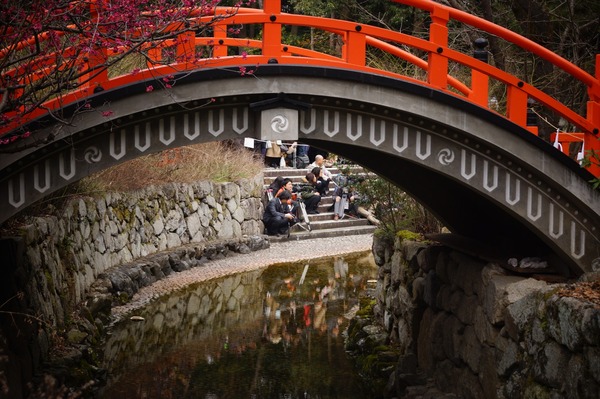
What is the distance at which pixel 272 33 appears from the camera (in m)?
9.02

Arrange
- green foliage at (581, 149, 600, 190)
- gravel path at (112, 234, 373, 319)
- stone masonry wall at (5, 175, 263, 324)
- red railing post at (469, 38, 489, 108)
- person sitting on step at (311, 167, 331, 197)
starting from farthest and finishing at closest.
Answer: person sitting on step at (311, 167, 331, 197)
gravel path at (112, 234, 373, 319)
stone masonry wall at (5, 175, 263, 324)
red railing post at (469, 38, 489, 108)
green foliage at (581, 149, 600, 190)

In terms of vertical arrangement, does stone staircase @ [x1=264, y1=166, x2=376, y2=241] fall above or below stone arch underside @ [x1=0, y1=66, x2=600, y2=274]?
above

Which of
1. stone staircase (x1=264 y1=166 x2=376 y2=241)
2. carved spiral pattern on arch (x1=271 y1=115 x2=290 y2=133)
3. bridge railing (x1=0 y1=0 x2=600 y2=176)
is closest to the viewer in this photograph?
bridge railing (x1=0 y1=0 x2=600 y2=176)

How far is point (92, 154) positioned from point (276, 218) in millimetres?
15030

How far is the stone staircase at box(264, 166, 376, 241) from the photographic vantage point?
24.3 metres

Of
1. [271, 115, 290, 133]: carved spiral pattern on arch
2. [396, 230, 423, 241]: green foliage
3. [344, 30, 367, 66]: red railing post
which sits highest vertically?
[344, 30, 367, 66]: red railing post

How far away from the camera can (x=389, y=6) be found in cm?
2589

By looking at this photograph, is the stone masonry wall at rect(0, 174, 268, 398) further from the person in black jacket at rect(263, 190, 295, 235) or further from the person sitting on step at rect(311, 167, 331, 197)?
the person sitting on step at rect(311, 167, 331, 197)

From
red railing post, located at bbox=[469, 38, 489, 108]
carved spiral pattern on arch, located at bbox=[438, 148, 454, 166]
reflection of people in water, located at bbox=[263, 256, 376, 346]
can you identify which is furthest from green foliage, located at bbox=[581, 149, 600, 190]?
reflection of people in water, located at bbox=[263, 256, 376, 346]

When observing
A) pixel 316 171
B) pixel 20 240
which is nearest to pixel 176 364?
pixel 20 240

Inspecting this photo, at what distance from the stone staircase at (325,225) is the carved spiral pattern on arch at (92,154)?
1488cm

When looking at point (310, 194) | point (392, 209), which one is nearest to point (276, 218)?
point (310, 194)

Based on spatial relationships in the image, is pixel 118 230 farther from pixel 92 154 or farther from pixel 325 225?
pixel 92 154

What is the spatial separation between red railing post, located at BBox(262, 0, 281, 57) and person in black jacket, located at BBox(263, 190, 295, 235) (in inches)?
584
